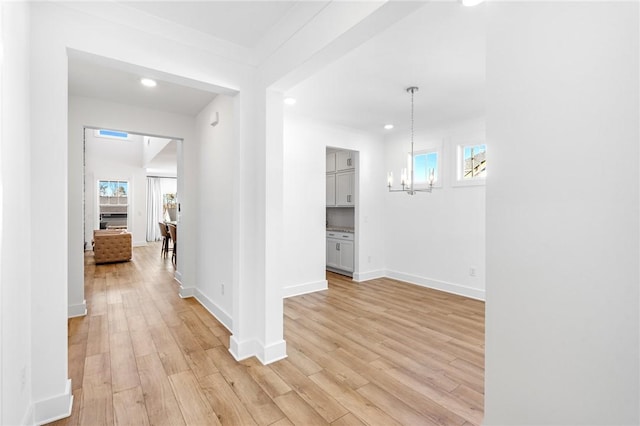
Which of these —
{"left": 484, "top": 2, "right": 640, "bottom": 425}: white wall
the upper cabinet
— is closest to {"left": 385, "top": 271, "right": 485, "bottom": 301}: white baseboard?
the upper cabinet

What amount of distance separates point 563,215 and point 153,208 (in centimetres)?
1315

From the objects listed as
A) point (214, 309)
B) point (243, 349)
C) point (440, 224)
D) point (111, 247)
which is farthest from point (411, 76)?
point (111, 247)

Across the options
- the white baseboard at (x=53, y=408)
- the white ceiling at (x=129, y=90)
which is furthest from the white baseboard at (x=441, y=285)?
the white baseboard at (x=53, y=408)

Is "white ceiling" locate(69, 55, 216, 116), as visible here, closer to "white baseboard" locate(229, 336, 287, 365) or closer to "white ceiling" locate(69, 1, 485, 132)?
"white ceiling" locate(69, 1, 485, 132)

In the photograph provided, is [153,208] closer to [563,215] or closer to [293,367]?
[293,367]

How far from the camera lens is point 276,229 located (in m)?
2.55

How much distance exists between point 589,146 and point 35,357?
→ 2846mm

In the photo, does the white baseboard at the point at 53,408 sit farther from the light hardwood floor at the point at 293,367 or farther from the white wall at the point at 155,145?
the white wall at the point at 155,145

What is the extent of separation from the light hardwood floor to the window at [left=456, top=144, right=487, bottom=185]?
183cm

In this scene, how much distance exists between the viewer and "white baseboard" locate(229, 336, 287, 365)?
8.19 ft

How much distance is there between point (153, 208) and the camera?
11820 mm

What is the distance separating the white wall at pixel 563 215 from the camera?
849mm

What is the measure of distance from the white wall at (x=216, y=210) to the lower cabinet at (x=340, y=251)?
8.71 feet

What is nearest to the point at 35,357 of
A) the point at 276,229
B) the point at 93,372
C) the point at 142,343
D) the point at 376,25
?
the point at 93,372
